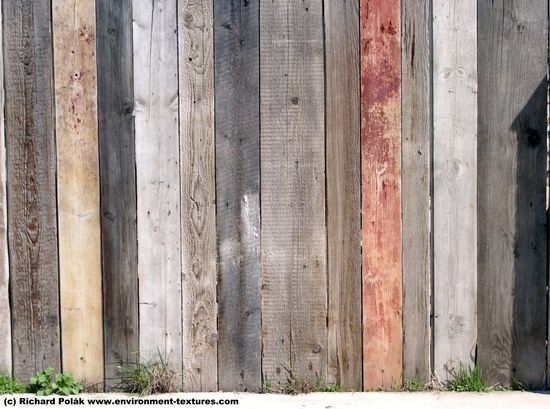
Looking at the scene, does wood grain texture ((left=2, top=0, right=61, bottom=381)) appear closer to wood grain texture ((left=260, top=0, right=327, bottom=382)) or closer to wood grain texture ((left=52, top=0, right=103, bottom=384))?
wood grain texture ((left=52, top=0, right=103, bottom=384))

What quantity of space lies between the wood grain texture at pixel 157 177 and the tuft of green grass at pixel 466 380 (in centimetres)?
141

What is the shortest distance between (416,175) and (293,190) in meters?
0.63

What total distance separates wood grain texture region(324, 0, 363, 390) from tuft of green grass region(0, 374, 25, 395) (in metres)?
1.59

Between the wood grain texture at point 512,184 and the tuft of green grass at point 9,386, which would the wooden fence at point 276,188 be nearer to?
the wood grain texture at point 512,184

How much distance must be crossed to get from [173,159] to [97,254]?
0.62 m

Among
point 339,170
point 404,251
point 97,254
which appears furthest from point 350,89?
point 97,254

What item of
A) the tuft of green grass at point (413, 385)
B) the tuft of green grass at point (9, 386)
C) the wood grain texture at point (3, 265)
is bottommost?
the tuft of green grass at point (413, 385)

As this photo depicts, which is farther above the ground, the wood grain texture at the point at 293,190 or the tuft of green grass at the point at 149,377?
the wood grain texture at the point at 293,190

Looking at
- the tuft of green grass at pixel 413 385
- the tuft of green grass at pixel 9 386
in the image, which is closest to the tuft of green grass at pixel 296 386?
the tuft of green grass at pixel 413 385

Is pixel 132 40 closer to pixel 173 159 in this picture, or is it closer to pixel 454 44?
pixel 173 159

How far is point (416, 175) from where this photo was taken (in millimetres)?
3887

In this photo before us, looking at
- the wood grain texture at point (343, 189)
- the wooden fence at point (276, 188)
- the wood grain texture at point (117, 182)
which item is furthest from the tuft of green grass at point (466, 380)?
the wood grain texture at point (117, 182)

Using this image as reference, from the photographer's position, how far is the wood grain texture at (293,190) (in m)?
3.87

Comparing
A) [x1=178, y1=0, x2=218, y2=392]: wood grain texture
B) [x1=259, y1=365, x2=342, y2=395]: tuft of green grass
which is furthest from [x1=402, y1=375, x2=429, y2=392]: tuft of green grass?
[x1=178, y1=0, x2=218, y2=392]: wood grain texture
